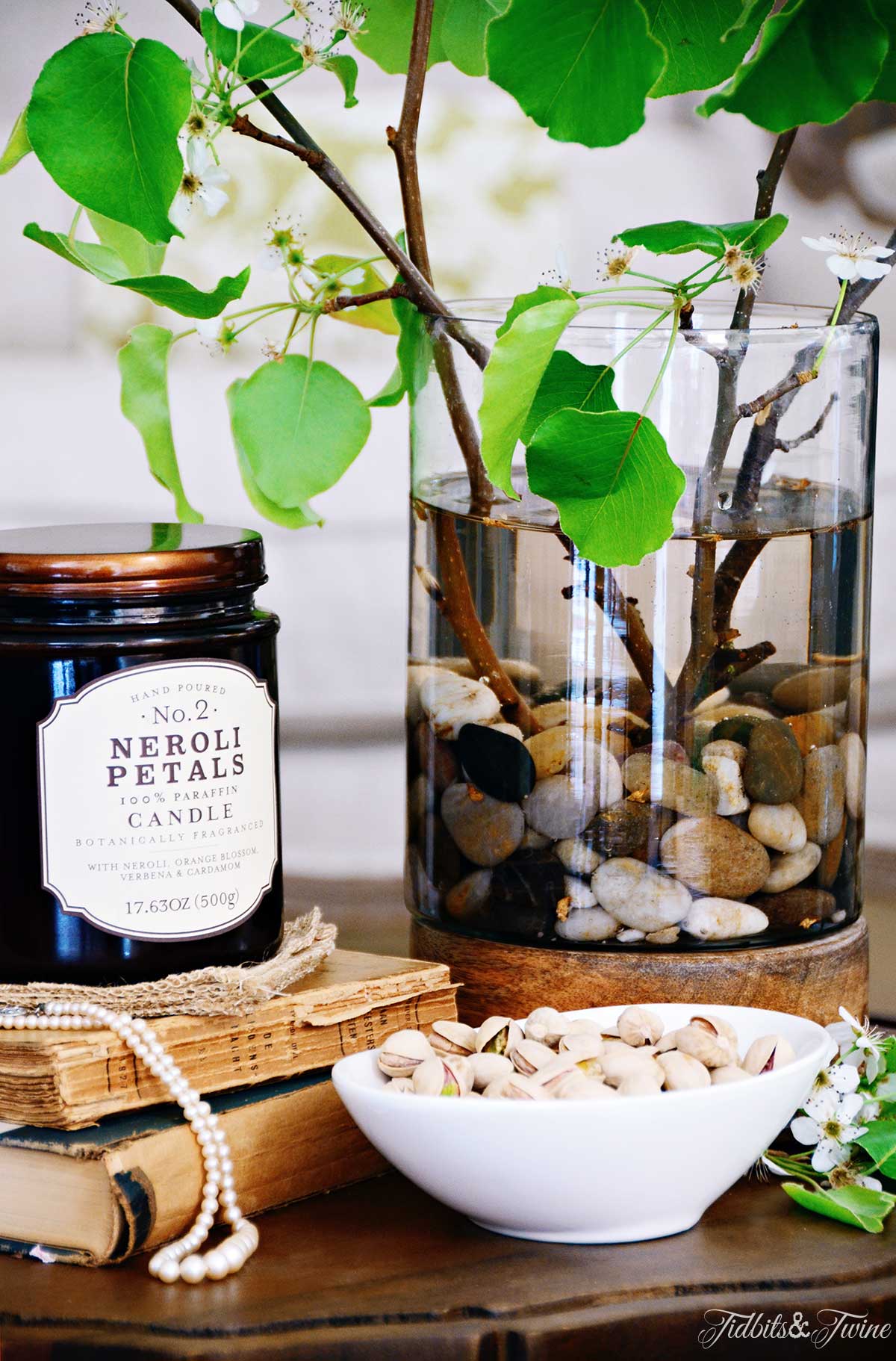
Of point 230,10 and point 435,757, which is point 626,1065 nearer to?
point 435,757

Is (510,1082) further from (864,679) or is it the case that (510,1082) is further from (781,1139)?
(864,679)

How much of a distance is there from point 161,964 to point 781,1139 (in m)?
0.22

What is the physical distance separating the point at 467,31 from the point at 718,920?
38cm

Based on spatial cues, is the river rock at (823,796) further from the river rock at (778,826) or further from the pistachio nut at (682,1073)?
the pistachio nut at (682,1073)

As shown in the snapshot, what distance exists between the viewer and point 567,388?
1.72ft

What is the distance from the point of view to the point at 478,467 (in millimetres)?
594

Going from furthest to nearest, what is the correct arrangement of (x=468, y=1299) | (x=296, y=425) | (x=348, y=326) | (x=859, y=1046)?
(x=348, y=326) < (x=296, y=425) < (x=859, y=1046) < (x=468, y=1299)

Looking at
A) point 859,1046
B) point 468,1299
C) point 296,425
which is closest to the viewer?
point 468,1299

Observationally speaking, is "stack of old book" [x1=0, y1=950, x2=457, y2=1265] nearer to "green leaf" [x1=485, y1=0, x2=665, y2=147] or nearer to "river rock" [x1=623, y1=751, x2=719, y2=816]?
"river rock" [x1=623, y1=751, x2=719, y2=816]

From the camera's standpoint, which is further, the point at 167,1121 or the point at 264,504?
the point at 264,504

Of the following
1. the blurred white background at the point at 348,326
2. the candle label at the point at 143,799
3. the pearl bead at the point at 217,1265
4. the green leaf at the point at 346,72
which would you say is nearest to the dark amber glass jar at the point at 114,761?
the candle label at the point at 143,799

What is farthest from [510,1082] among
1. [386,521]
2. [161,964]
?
[386,521]

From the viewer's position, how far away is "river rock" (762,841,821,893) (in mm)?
570

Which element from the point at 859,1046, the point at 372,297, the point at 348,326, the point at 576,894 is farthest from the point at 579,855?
the point at 348,326
